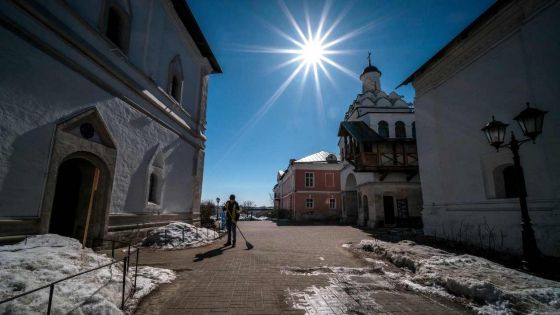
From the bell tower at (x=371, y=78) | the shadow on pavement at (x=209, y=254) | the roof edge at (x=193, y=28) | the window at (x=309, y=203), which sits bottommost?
the shadow on pavement at (x=209, y=254)

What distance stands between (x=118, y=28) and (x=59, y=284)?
821 centimetres

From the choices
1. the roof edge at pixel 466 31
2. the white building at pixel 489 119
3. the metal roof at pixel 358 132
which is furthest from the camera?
the metal roof at pixel 358 132

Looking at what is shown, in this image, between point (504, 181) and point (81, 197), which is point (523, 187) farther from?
point (81, 197)

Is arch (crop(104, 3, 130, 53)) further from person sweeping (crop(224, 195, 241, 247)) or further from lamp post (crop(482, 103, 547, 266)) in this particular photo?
lamp post (crop(482, 103, 547, 266))

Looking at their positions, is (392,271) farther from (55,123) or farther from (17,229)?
(55,123)

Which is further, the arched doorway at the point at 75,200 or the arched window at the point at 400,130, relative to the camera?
the arched window at the point at 400,130

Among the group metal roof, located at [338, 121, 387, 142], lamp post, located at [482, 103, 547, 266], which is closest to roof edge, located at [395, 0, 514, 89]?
lamp post, located at [482, 103, 547, 266]

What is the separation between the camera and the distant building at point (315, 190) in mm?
34125

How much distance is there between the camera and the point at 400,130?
2398 centimetres

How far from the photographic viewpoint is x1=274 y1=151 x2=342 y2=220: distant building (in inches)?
1344

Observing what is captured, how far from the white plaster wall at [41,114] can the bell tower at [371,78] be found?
83.0 feet

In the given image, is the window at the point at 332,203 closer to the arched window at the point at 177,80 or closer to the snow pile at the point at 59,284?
the arched window at the point at 177,80

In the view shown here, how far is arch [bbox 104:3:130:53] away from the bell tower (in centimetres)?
2493

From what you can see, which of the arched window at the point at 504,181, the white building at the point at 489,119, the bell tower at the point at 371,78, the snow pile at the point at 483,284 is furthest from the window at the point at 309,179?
the snow pile at the point at 483,284
